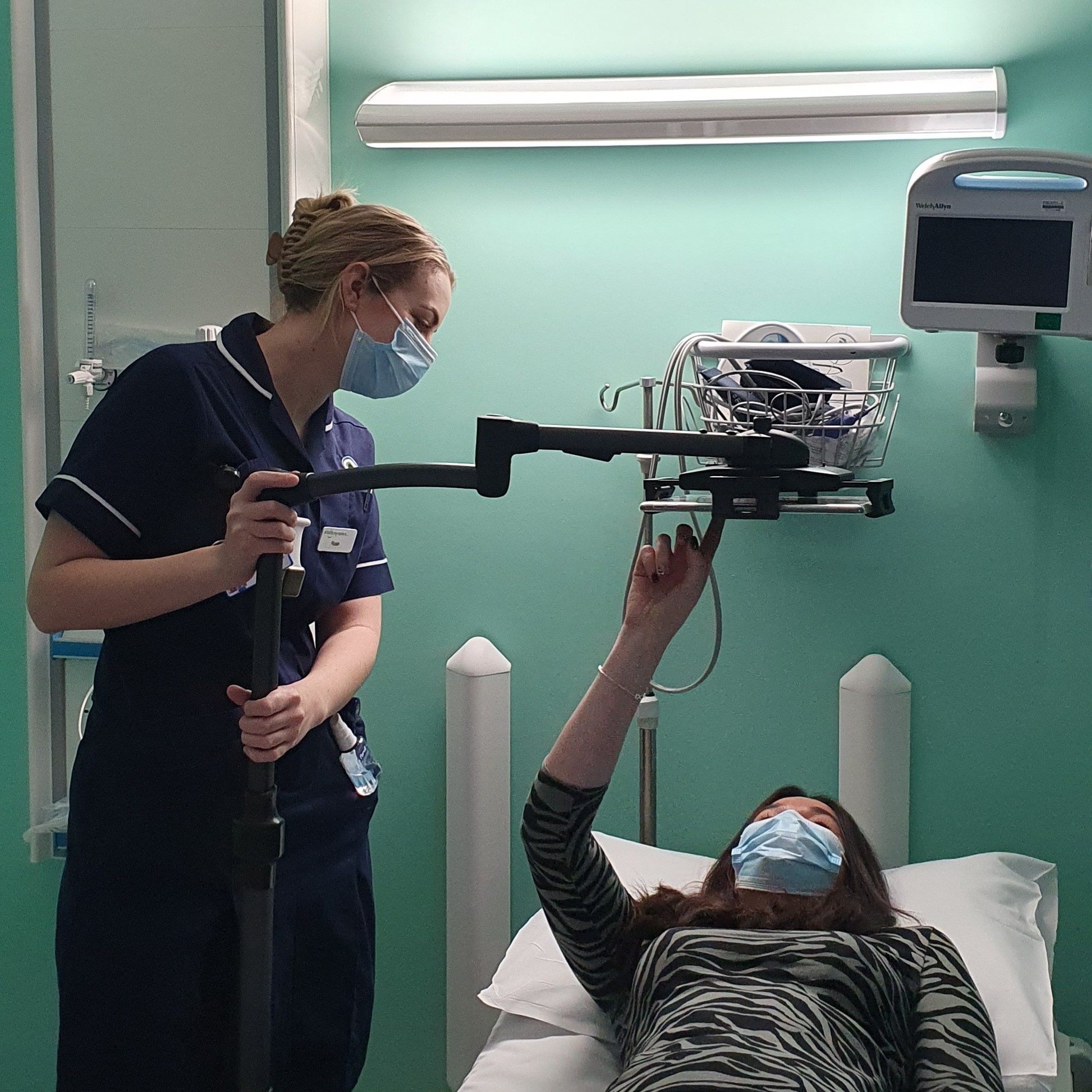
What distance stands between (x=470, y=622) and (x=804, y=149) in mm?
1017

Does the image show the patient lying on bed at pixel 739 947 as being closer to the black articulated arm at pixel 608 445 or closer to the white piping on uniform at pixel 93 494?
the black articulated arm at pixel 608 445

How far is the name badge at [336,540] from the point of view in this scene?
1.68m

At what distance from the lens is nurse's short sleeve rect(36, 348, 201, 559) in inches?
59.1

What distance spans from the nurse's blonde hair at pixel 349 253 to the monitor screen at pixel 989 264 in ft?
2.42

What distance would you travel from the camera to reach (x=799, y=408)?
1.85m

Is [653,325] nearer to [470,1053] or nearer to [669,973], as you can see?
[669,973]

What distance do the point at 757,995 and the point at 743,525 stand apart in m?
0.93

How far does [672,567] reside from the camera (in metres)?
1.49

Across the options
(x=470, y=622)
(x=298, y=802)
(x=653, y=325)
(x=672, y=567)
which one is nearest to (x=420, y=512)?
(x=470, y=622)

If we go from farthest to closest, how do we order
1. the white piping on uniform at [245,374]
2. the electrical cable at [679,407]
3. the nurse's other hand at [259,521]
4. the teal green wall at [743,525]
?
the teal green wall at [743,525] → the electrical cable at [679,407] → the white piping on uniform at [245,374] → the nurse's other hand at [259,521]

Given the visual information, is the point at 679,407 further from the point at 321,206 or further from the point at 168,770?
the point at 168,770

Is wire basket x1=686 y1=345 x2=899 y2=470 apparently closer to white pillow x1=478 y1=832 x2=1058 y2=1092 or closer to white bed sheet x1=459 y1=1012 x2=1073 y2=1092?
white pillow x1=478 y1=832 x2=1058 y2=1092

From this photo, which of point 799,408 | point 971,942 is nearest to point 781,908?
point 971,942

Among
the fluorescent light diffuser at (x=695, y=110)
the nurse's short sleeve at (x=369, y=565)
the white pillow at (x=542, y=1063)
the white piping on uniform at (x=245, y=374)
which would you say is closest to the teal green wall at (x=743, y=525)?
the fluorescent light diffuser at (x=695, y=110)
